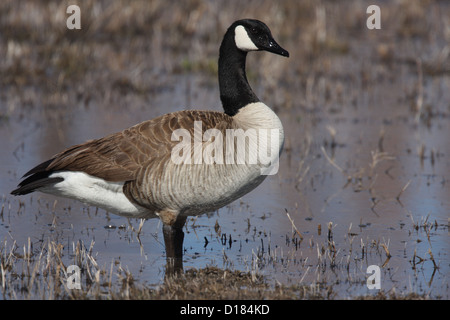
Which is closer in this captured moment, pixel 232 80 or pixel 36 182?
pixel 36 182

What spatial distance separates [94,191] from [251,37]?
6.04 feet

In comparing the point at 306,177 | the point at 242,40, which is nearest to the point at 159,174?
the point at 242,40

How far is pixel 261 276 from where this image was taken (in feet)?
17.9

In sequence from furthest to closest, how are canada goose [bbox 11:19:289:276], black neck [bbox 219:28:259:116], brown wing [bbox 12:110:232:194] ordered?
black neck [bbox 219:28:259:116] → brown wing [bbox 12:110:232:194] → canada goose [bbox 11:19:289:276]

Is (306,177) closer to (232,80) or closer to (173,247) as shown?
(232,80)

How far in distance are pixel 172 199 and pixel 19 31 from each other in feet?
31.1

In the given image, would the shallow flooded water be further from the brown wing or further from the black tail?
the brown wing

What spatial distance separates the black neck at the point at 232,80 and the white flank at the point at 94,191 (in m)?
1.15

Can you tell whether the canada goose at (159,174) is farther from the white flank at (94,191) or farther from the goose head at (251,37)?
the goose head at (251,37)

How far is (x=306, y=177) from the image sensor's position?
8469mm

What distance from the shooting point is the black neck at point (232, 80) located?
630 cm

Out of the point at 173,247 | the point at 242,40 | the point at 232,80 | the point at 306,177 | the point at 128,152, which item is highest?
the point at 242,40

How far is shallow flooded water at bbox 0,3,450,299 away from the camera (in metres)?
5.89

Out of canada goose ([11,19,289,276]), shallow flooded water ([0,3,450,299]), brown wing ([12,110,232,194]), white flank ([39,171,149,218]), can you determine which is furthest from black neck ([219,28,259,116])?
white flank ([39,171,149,218])
